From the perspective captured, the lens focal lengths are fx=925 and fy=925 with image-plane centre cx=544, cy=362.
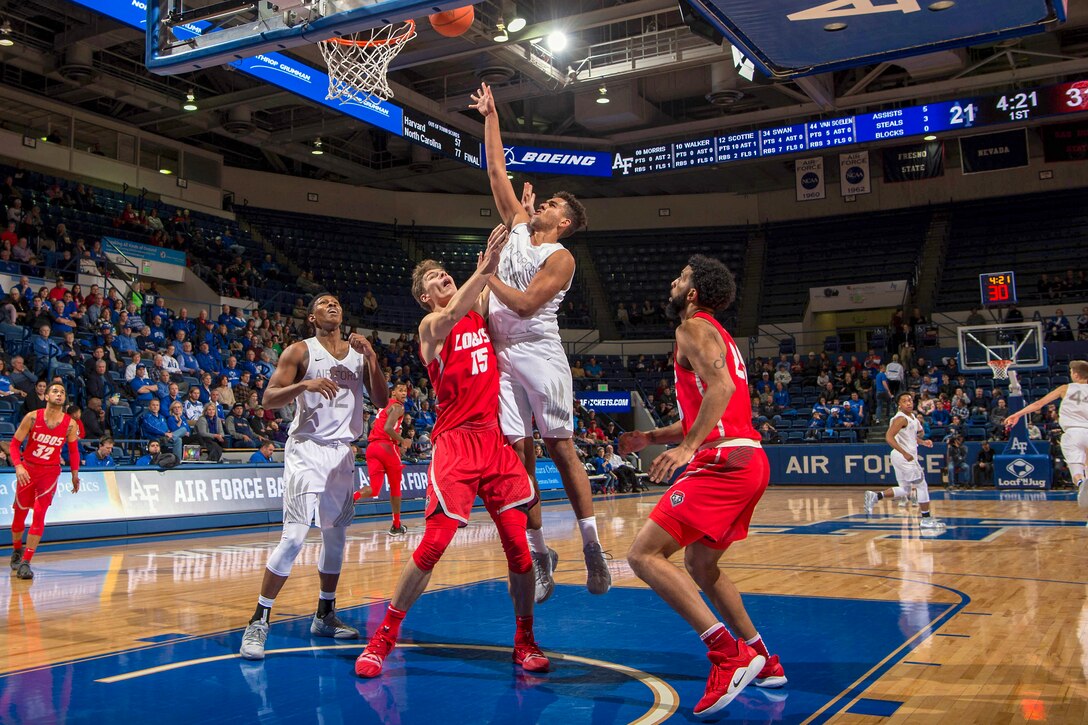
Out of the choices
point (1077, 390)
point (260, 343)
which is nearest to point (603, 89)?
point (260, 343)

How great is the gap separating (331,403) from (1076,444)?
978 cm

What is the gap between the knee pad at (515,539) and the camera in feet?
15.8

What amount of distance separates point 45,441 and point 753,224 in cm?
2745

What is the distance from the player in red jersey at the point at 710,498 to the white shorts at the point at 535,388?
73cm

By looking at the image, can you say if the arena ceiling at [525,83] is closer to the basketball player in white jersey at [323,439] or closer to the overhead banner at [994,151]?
the overhead banner at [994,151]

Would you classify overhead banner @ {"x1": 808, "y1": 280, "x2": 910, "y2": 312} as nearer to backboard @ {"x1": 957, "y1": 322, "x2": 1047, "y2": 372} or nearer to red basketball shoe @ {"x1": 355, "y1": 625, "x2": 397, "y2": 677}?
backboard @ {"x1": 957, "y1": 322, "x2": 1047, "y2": 372}

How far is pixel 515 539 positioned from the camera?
15.8ft

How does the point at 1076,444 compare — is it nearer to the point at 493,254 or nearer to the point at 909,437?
the point at 909,437

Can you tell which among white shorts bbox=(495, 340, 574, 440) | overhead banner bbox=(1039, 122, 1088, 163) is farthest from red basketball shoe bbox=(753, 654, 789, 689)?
overhead banner bbox=(1039, 122, 1088, 163)

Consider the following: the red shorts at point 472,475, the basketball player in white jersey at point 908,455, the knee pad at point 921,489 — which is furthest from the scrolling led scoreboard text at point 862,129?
the red shorts at point 472,475

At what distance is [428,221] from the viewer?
32250 millimetres

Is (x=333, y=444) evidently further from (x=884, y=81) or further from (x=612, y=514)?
(x=884, y=81)

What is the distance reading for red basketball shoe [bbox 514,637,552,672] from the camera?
459cm

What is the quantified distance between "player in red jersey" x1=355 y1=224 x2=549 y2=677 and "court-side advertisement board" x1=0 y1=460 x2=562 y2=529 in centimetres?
844
